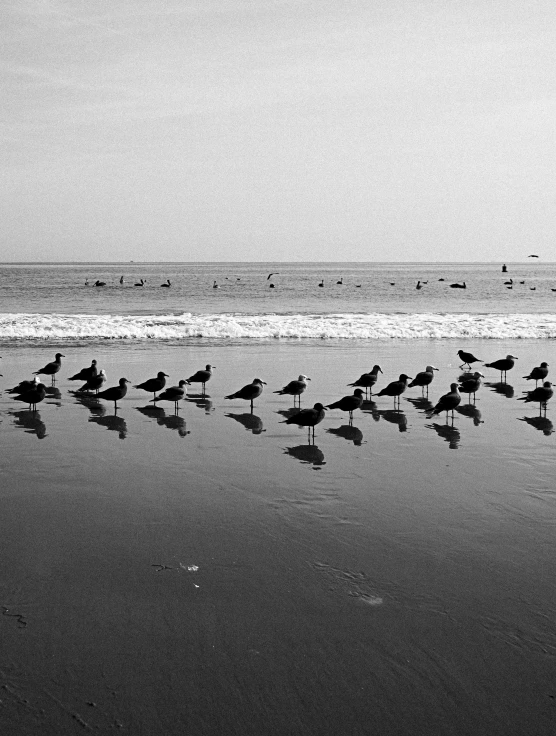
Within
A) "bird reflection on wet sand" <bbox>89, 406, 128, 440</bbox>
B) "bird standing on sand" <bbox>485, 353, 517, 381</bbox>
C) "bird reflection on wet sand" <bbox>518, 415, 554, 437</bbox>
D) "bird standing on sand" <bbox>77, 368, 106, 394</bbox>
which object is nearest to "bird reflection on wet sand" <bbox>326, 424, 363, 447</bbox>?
"bird reflection on wet sand" <bbox>518, 415, 554, 437</bbox>

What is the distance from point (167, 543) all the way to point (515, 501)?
11.1 feet

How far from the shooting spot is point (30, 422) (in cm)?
1073

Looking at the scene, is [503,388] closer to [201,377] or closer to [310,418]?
[310,418]

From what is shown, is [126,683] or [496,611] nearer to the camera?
[126,683]

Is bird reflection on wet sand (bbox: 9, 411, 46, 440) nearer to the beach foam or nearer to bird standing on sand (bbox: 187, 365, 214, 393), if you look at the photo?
bird standing on sand (bbox: 187, 365, 214, 393)

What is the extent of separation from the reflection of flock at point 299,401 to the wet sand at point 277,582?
31cm

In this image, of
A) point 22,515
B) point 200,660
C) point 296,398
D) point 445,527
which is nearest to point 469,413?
point 296,398

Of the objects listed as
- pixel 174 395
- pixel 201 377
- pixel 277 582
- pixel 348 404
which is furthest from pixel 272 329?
pixel 277 582

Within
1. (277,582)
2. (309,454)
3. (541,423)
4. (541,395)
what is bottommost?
(277,582)

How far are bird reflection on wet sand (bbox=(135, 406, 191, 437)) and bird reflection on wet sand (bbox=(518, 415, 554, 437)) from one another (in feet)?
16.4

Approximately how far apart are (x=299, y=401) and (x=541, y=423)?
390 centimetres

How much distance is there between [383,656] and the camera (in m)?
4.52

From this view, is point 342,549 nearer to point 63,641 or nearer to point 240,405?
point 63,641

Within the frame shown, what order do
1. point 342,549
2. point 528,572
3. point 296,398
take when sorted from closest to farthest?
1. point 528,572
2. point 342,549
3. point 296,398
